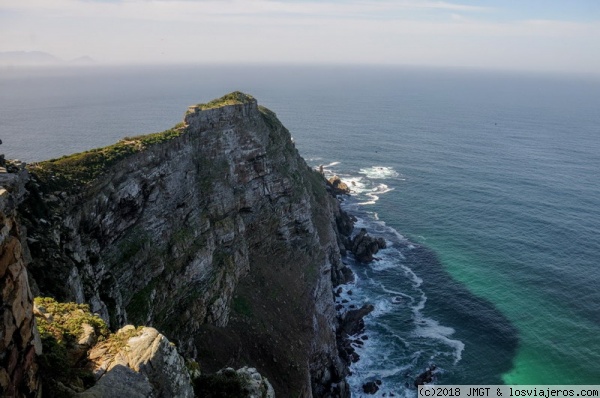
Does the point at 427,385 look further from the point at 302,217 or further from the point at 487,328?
the point at 302,217

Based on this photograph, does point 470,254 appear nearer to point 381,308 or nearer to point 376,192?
point 381,308

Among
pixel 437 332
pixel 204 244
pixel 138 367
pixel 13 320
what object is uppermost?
pixel 13 320

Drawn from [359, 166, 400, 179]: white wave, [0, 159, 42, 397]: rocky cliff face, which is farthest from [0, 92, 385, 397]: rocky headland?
[359, 166, 400, 179]: white wave

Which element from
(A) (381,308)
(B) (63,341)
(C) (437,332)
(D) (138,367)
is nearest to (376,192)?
(A) (381,308)

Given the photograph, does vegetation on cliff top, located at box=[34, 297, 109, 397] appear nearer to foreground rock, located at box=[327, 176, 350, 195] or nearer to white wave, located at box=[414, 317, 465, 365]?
white wave, located at box=[414, 317, 465, 365]

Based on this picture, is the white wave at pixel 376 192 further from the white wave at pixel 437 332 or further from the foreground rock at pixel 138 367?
the foreground rock at pixel 138 367

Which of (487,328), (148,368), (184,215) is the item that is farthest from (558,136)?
(148,368)
